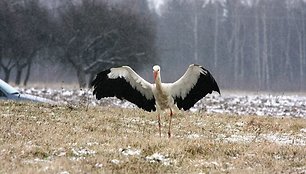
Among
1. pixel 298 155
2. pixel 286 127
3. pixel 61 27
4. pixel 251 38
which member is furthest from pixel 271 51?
pixel 298 155

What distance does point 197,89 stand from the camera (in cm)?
1378

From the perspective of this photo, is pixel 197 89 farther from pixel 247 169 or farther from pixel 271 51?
pixel 271 51

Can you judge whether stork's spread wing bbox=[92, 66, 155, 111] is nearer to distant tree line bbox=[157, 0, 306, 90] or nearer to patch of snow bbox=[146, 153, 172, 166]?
patch of snow bbox=[146, 153, 172, 166]

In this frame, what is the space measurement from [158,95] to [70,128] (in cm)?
198

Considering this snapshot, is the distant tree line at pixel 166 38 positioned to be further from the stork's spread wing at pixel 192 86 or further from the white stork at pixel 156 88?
the stork's spread wing at pixel 192 86

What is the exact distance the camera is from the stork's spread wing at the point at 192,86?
1331 centimetres

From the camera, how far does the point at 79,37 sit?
177 ft

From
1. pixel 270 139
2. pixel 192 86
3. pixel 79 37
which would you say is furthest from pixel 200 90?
pixel 79 37

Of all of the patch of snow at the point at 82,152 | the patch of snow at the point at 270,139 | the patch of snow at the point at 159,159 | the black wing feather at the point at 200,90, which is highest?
the black wing feather at the point at 200,90

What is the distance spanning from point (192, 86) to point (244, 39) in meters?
74.0

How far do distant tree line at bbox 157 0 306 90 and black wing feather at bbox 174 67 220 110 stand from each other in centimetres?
6055

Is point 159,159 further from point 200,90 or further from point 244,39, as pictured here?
point 244,39

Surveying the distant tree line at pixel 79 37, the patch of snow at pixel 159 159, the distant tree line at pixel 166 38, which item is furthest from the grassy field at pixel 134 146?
the distant tree line at pixel 79 37

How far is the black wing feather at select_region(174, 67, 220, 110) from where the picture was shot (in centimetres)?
1340
